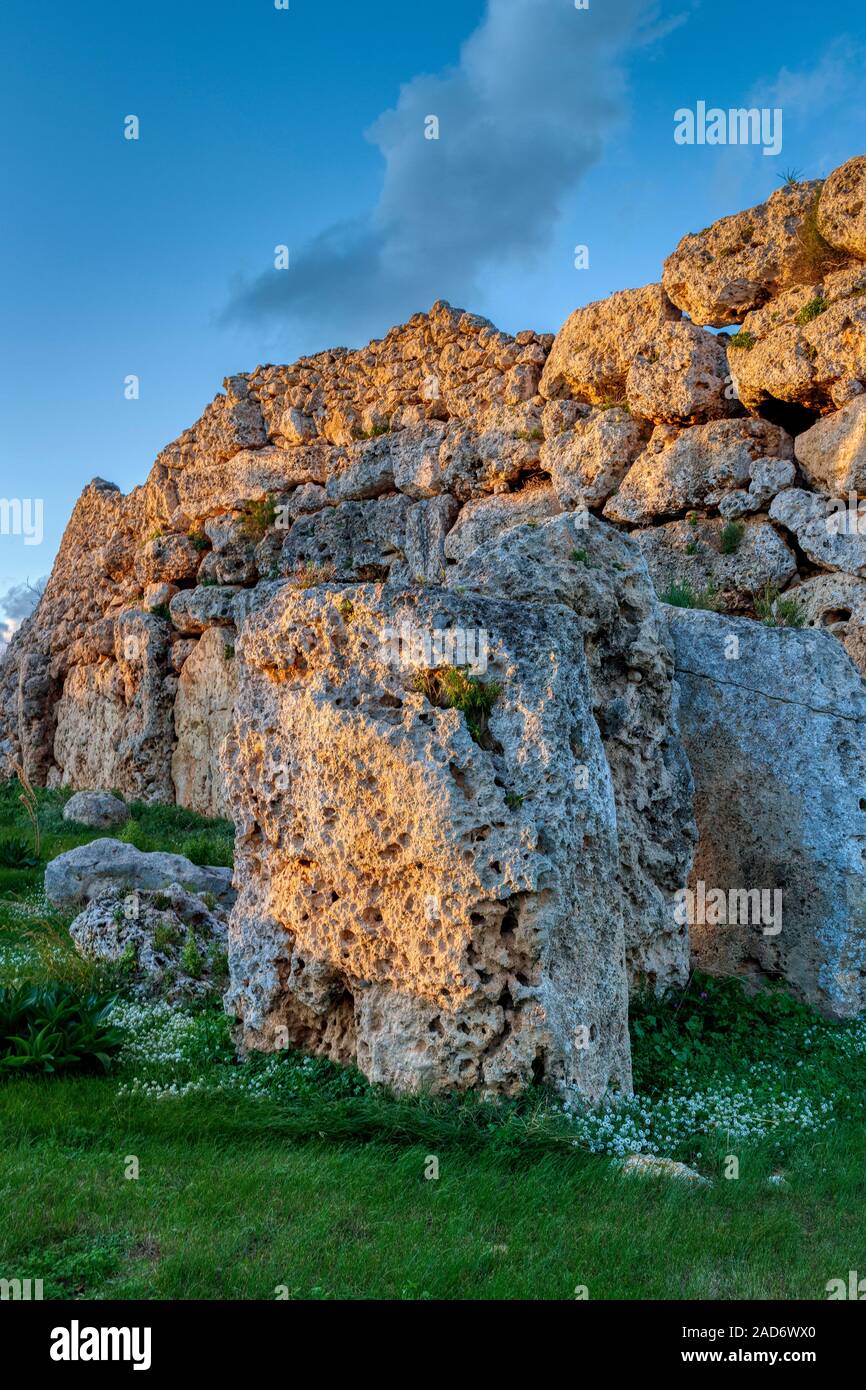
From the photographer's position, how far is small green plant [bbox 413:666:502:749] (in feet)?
20.5

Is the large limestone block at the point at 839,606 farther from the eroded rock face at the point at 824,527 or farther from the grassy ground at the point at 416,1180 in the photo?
the grassy ground at the point at 416,1180

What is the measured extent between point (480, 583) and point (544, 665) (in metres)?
1.60

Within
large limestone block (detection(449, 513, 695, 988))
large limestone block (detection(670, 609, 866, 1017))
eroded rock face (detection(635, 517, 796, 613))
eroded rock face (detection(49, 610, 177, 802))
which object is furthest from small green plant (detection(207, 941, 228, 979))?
eroded rock face (detection(49, 610, 177, 802))

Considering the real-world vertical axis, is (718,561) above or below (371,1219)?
above

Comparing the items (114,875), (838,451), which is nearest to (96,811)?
(114,875)

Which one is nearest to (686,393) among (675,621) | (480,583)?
(675,621)

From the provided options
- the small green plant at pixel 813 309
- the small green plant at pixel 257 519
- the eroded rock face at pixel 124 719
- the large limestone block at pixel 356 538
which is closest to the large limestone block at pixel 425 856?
the small green plant at pixel 813 309

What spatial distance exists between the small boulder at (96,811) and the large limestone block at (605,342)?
929 cm

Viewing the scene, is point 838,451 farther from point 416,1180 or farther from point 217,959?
point 416,1180

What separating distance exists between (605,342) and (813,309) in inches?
118

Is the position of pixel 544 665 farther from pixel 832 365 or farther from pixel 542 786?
pixel 832 365

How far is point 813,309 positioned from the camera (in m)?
12.4

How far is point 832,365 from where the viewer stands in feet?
39.7

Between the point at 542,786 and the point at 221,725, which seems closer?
the point at 542,786
